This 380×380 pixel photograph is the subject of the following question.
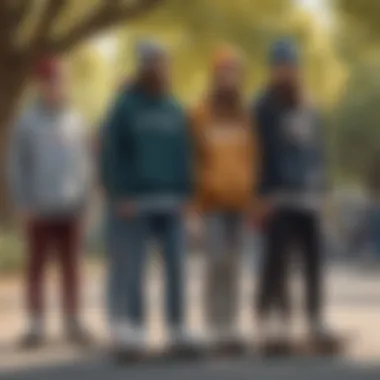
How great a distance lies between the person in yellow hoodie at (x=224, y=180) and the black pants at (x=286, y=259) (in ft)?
0.72

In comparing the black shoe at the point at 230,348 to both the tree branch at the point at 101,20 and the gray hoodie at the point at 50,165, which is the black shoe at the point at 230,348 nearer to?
the gray hoodie at the point at 50,165

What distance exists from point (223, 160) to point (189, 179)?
242 millimetres

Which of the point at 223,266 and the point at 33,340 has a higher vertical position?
the point at 223,266

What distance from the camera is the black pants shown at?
29.1ft

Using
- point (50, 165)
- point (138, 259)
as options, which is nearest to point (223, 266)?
point (138, 259)

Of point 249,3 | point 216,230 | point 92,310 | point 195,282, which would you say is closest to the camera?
point 216,230

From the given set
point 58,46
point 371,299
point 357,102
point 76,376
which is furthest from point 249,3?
point 357,102

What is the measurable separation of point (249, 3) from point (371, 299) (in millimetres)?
7304

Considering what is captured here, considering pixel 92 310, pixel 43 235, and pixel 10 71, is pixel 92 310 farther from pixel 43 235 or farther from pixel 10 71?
pixel 10 71

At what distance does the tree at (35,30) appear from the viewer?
653 inches

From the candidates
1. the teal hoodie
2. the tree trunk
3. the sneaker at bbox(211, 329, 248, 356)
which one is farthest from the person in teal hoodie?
the tree trunk

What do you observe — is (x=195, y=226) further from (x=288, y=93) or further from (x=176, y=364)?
(x=176, y=364)

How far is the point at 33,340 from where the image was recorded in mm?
9148

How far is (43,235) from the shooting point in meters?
9.19
